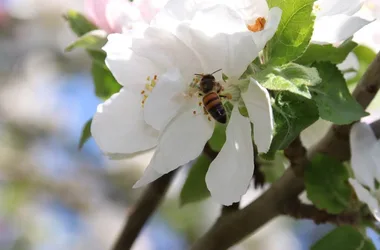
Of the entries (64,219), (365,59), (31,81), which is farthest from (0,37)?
(365,59)

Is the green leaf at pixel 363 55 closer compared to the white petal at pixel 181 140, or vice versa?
the white petal at pixel 181 140

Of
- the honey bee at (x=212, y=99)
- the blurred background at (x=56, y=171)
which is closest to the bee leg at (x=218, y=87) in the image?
the honey bee at (x=212, y=99)

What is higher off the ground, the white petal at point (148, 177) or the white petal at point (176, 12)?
the white petal at point (176, 12)

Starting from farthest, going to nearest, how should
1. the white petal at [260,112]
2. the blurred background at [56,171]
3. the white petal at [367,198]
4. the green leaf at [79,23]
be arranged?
the blurred background at [56,171] → the green leaf at [79,23] → the white petal at [367,198] → the white petal at [260,112]

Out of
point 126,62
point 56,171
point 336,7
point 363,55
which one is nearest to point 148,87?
point 126,62

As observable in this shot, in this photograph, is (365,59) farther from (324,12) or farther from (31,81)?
(31,81)

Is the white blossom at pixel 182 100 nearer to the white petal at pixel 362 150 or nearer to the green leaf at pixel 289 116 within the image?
the green leaf at pixel 289 116

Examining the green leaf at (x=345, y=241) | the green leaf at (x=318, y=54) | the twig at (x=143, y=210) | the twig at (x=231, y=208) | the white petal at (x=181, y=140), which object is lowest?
the twig at (x=143, y=210)
